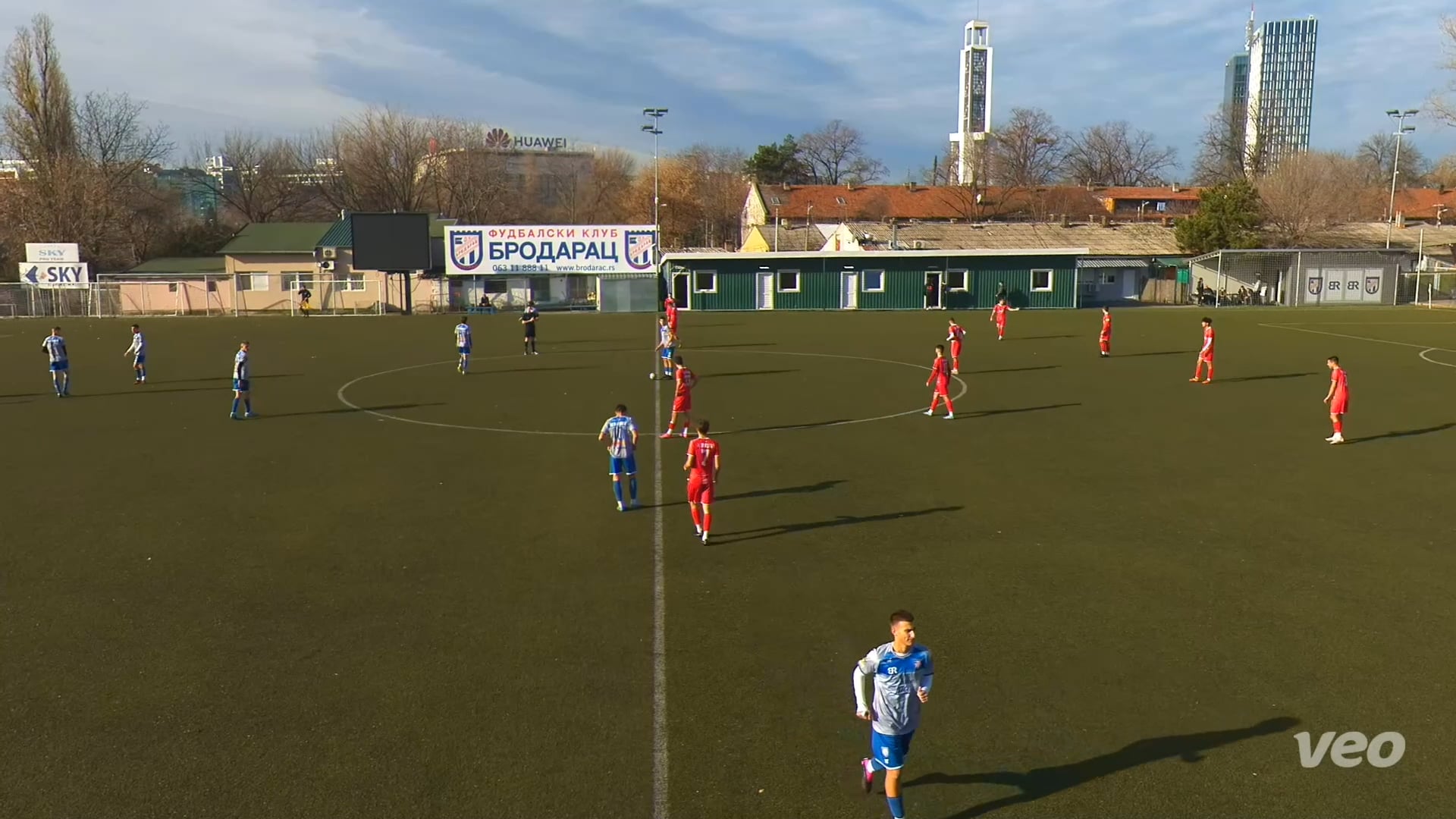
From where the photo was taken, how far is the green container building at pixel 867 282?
6222 centimetres

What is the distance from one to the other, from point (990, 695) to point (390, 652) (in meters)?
5.61

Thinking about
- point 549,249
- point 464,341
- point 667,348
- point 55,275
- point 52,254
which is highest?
point 549,249

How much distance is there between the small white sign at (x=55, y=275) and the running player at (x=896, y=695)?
71.1 m

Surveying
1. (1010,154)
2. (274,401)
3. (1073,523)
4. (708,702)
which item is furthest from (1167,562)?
(1010,154)

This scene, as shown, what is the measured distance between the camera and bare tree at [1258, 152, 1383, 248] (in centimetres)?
7938

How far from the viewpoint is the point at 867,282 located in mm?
62438

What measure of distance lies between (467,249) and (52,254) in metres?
27.5

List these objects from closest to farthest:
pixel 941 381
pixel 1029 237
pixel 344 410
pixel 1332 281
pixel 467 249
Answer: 1. pixel 941 381
2. pixel 344 410
3. pixel 467 249
4. pixel 1332 281
5. pixel 1029 237

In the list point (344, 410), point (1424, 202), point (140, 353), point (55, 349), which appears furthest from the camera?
point (1424, 202)

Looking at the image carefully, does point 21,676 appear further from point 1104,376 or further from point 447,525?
point 1104,376

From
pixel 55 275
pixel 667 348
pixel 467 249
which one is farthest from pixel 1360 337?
pixel 55 275

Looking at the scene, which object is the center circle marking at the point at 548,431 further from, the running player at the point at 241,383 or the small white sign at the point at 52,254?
the small white sign at the point at 52,254

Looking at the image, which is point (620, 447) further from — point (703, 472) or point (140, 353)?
point (140, 353)

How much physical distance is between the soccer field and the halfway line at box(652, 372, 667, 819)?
47 mm
